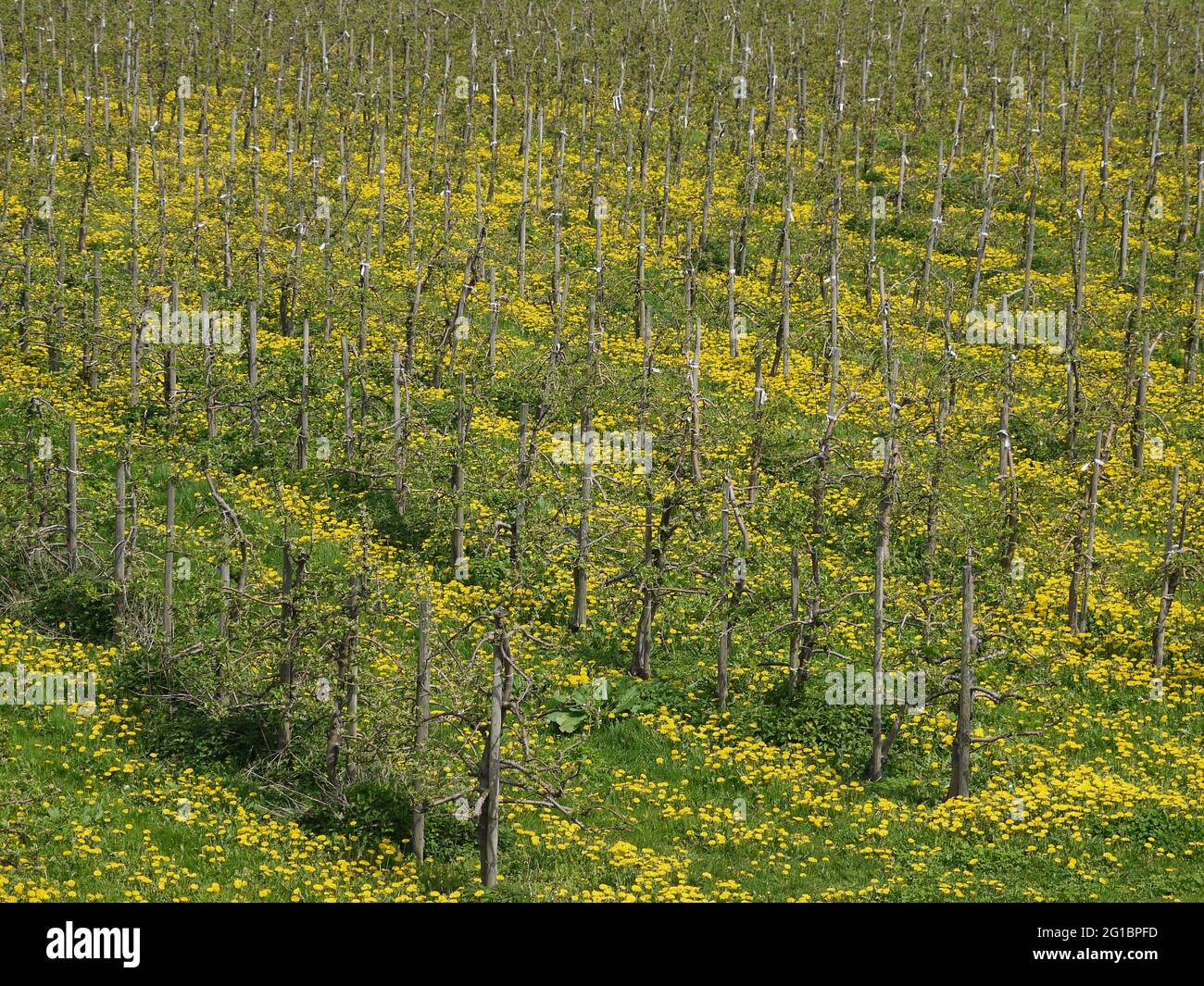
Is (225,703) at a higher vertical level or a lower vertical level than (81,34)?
lower

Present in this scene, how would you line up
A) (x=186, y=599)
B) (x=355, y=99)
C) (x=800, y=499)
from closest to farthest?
1. (x=186, y=599)
2. (x=800, y=499)
3. (x=355, y=99)

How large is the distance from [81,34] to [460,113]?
1572 centimetres

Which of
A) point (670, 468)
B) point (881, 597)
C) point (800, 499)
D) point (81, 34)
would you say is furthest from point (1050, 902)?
point (81, 34)

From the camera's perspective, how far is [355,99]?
52.2 metres

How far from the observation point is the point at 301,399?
108ft

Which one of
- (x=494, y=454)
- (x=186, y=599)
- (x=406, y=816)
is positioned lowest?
(x=406, y=816)

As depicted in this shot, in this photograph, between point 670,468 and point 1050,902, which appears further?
point 670,468

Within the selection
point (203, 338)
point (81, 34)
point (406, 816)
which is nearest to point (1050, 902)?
point (406, 816)

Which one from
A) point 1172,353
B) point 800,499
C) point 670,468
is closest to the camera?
point 800,499

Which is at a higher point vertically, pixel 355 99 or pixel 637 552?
pixel 355 99

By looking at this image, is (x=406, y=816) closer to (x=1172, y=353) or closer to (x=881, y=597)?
(x=881, y=597)

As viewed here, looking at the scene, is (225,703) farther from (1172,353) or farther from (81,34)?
(81,34)

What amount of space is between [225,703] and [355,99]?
3536 cm

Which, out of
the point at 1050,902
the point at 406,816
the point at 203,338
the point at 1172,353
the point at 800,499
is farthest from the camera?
the point at 1172,353
